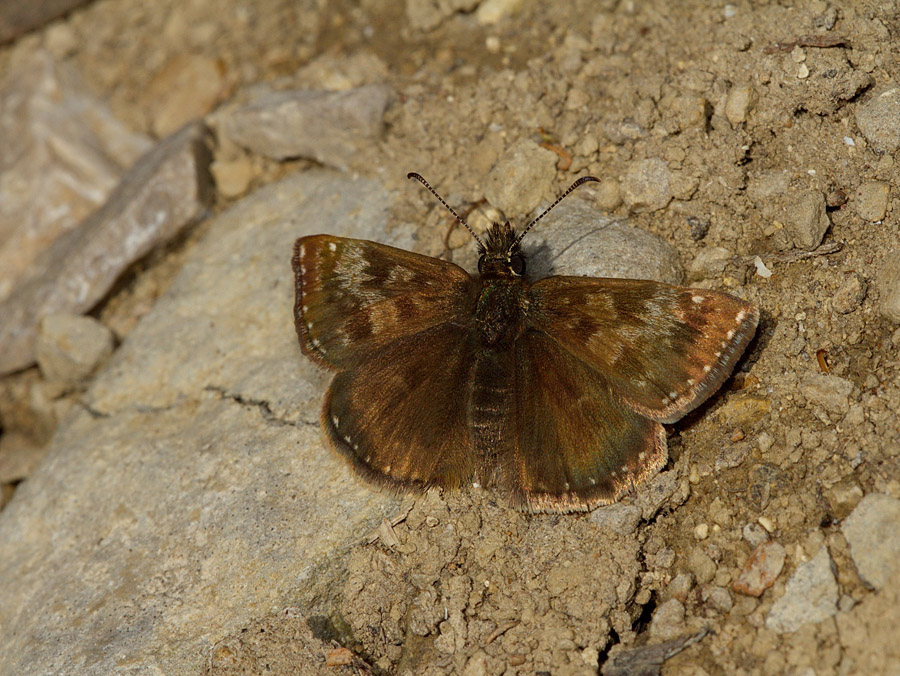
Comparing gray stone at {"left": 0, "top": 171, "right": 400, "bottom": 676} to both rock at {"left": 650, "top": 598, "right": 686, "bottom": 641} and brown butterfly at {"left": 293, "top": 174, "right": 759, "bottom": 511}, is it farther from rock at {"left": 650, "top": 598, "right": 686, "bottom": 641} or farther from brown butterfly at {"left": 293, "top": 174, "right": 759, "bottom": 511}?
rock at {"left": 650, "top": 598, "right": 686, "bottom": 641}

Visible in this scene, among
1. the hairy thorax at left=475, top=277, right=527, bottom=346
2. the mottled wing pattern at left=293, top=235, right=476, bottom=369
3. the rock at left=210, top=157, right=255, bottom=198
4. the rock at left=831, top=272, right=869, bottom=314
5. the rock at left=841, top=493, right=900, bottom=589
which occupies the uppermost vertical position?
the mottled wing pattern at left=293, top=235, right=476, bottom=369

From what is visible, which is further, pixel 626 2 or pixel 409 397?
pixel 626 2

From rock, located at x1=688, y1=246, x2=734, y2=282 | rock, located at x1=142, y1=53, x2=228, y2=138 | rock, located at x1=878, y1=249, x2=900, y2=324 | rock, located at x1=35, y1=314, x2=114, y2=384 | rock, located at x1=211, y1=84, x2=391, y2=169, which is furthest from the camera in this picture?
rock, located at x1=142, y1=53, x2=228, y2=138

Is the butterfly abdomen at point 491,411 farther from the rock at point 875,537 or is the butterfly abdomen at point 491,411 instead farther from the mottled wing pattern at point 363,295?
the rock at point 875,537

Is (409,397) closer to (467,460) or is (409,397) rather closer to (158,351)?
(467,460)

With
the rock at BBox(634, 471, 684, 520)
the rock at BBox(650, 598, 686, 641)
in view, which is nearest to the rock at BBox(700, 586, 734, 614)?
the rock at BBox(650, 598, 686, 641)

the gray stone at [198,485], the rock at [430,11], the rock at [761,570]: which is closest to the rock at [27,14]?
the gray stone at [198,485]

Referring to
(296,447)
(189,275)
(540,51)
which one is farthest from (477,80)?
(296,447)
